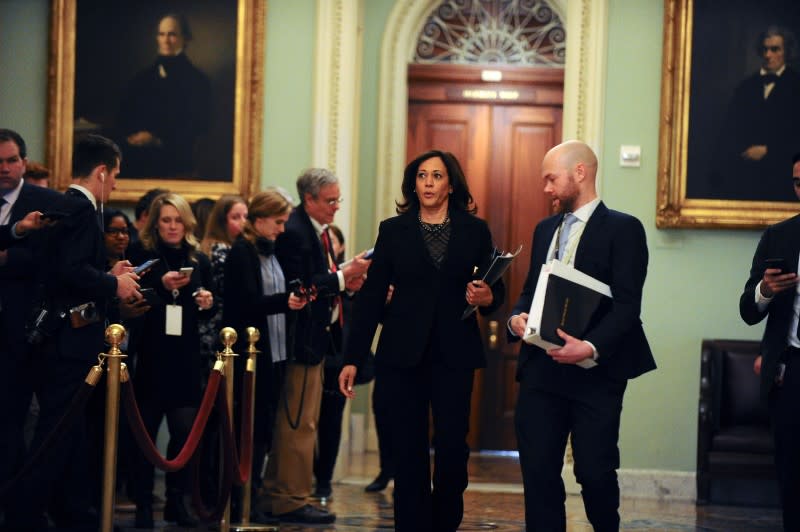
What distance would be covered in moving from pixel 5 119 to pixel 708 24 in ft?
15.9

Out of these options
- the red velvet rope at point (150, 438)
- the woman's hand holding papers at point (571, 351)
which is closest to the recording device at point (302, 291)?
the red velvet rope at point (150, 438)

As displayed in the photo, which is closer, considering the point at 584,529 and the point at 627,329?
the point at 627,329

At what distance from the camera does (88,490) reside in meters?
6.52

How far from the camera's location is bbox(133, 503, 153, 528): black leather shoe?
20.5ft

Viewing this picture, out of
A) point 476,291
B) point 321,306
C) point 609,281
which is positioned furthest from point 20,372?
point 609,281

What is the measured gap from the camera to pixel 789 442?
525 cm

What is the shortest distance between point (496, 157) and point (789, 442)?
5493mm

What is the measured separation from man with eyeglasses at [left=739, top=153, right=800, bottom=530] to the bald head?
37.5 inches

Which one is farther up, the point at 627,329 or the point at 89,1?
the point at 89,1

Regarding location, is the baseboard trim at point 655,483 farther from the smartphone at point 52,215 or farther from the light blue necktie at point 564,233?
the smartphone at point 52,215

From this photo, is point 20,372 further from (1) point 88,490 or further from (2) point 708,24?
(2) point 708,24

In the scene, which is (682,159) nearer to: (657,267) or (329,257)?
(657,267)

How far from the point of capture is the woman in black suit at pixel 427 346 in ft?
16.6

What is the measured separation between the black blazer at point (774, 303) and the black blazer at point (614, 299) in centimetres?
87
